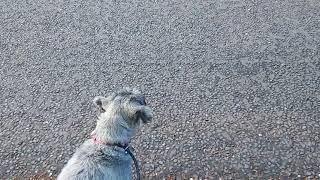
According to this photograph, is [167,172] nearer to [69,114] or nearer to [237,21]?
[69,114]

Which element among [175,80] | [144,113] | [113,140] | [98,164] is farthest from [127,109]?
[175,80]

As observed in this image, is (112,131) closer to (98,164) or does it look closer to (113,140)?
(113,140)

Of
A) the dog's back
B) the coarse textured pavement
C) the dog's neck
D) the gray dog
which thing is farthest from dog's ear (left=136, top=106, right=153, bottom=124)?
the coarse textured pavement

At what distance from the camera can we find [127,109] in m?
3.96

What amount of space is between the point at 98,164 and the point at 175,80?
2.38 m

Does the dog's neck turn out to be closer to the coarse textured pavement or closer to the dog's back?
the dog's back

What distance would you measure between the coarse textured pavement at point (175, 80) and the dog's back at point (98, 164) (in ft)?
2.56

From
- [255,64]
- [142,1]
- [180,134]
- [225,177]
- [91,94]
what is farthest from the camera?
[142,1]

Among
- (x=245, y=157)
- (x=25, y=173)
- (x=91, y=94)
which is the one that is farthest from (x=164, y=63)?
(x=25, y=173)

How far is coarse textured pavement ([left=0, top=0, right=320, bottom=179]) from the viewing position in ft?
16.3

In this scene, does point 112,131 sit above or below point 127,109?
below

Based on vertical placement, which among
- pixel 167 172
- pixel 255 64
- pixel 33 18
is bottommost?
pixel 167 172

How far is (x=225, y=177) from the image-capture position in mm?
4734

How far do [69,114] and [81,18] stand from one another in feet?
7.72
